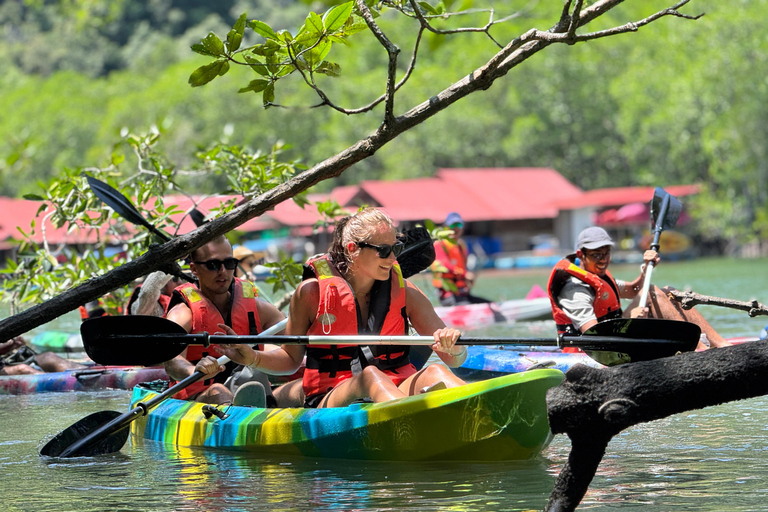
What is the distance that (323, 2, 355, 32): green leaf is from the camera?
4086 mm

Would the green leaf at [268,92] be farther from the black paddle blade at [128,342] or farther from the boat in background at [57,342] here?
the boat in background at [57,342]

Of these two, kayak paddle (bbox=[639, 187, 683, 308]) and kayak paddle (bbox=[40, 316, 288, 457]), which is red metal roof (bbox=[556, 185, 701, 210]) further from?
kayak paddle (bbox=[40, 316, 288, 457])

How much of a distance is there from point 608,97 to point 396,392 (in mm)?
43680

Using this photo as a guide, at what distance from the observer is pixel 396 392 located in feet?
16.6

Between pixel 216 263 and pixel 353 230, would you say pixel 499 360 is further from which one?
pixel 353 230

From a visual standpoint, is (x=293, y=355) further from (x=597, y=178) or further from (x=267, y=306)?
(x=597, y=178)

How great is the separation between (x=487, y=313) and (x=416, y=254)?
25.2 ft

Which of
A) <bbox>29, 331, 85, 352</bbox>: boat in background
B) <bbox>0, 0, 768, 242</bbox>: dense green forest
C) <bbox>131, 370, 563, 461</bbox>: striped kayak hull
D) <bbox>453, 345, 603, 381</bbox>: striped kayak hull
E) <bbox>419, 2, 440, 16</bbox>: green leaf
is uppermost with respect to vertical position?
<bbox>0, 0, 768, 242</bbox>: dense green forest

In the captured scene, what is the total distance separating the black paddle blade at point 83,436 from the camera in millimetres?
5971

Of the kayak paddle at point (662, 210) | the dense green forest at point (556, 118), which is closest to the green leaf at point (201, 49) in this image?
the kayak paddle at point (662, 210)

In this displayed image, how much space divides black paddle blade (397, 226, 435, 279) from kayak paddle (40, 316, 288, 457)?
90cm

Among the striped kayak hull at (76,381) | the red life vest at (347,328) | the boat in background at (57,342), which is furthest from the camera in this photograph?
the boat in background at (57,342)

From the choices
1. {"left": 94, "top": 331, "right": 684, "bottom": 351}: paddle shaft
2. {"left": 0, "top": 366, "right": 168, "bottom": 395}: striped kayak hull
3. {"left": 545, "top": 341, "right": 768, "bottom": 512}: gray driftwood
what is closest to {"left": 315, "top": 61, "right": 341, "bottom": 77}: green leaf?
{"left": 94, "top": 331, "right": 684, "bottom": 351}: paddle shaft

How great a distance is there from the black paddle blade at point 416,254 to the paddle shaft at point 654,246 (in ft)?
6.36
